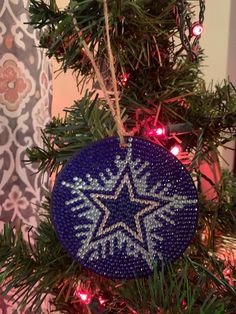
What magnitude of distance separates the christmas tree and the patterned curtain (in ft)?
0.98

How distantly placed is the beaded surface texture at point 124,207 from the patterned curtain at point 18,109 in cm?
47

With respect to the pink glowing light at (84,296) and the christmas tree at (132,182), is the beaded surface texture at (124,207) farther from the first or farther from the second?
the pink glowing light at (84,296)

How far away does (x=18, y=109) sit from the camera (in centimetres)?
79

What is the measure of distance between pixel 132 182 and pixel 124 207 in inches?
0.9

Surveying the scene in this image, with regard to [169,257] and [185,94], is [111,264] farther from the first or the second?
[185,94]

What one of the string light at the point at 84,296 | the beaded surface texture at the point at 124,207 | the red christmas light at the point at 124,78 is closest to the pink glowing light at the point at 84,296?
the string light at the point at 84,296

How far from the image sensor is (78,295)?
49 cm

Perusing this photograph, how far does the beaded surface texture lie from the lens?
33cm

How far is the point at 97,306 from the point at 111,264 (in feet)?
0.50

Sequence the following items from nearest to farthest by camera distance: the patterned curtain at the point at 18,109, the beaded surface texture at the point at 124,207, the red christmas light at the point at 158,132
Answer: the beaded surface texture at the point at 124,207
the red christmas light at the point at 158,132
the patterned curtain at the point at 18,109

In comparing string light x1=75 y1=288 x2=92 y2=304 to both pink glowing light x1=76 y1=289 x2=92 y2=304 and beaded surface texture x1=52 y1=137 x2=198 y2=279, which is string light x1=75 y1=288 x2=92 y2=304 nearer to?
pink glowing light x1=76 y1=289 x2=92 y2=304

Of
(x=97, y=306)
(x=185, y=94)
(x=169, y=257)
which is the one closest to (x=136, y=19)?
(x=185, y=94)

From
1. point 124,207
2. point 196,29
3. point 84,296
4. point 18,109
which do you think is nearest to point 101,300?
point 84,296

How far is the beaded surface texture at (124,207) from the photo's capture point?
1.09 ft
